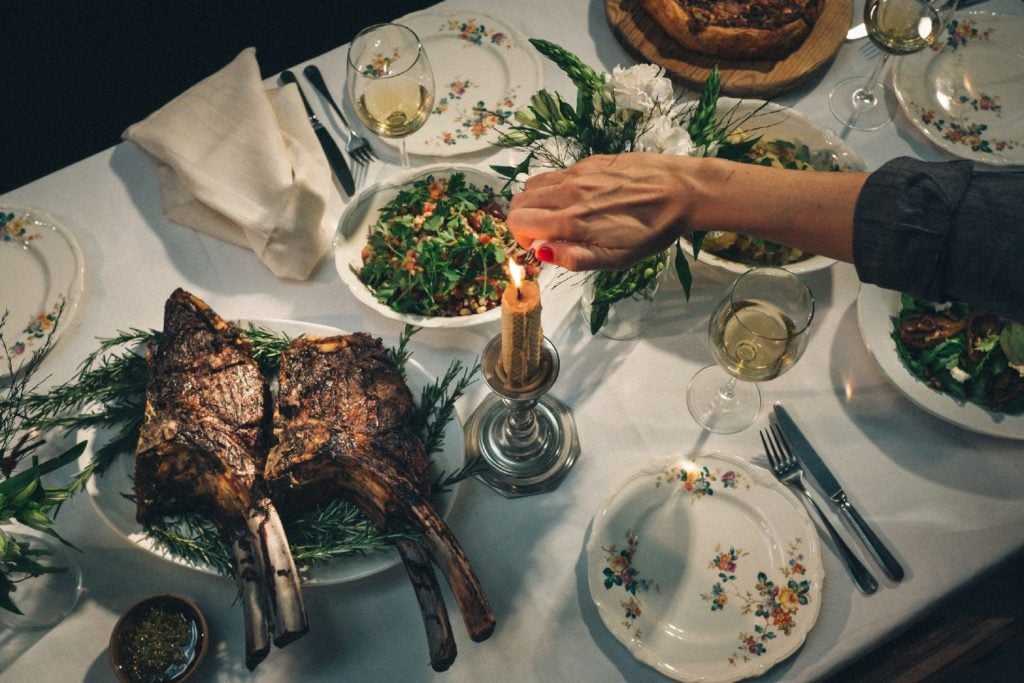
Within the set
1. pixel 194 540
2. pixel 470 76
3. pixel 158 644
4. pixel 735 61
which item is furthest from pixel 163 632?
pixel 735 61

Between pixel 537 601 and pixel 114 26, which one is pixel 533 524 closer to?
pixel 537 601

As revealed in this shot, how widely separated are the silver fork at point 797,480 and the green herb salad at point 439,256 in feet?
2.12

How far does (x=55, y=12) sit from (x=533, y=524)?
12.2ft

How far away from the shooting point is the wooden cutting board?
6.56 feet

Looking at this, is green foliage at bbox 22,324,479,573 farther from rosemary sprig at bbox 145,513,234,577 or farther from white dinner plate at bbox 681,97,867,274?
white dinner plate at bbox 681,97,867,274

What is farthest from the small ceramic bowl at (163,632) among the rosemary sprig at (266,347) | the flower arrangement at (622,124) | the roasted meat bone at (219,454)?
the flower arrangement at (622,124)

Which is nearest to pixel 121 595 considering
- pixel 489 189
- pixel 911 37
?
pixel 489 189

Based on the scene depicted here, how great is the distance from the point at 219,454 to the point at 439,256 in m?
0.64

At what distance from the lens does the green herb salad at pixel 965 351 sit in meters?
1.56

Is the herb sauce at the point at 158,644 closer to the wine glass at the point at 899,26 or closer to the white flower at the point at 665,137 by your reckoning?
the white flower at the point at 665,137

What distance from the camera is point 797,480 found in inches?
62.6

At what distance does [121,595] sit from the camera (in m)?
1.55

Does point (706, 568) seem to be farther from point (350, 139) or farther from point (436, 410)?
point (350, 139)

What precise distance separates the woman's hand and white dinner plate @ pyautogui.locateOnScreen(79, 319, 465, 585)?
0.46m
